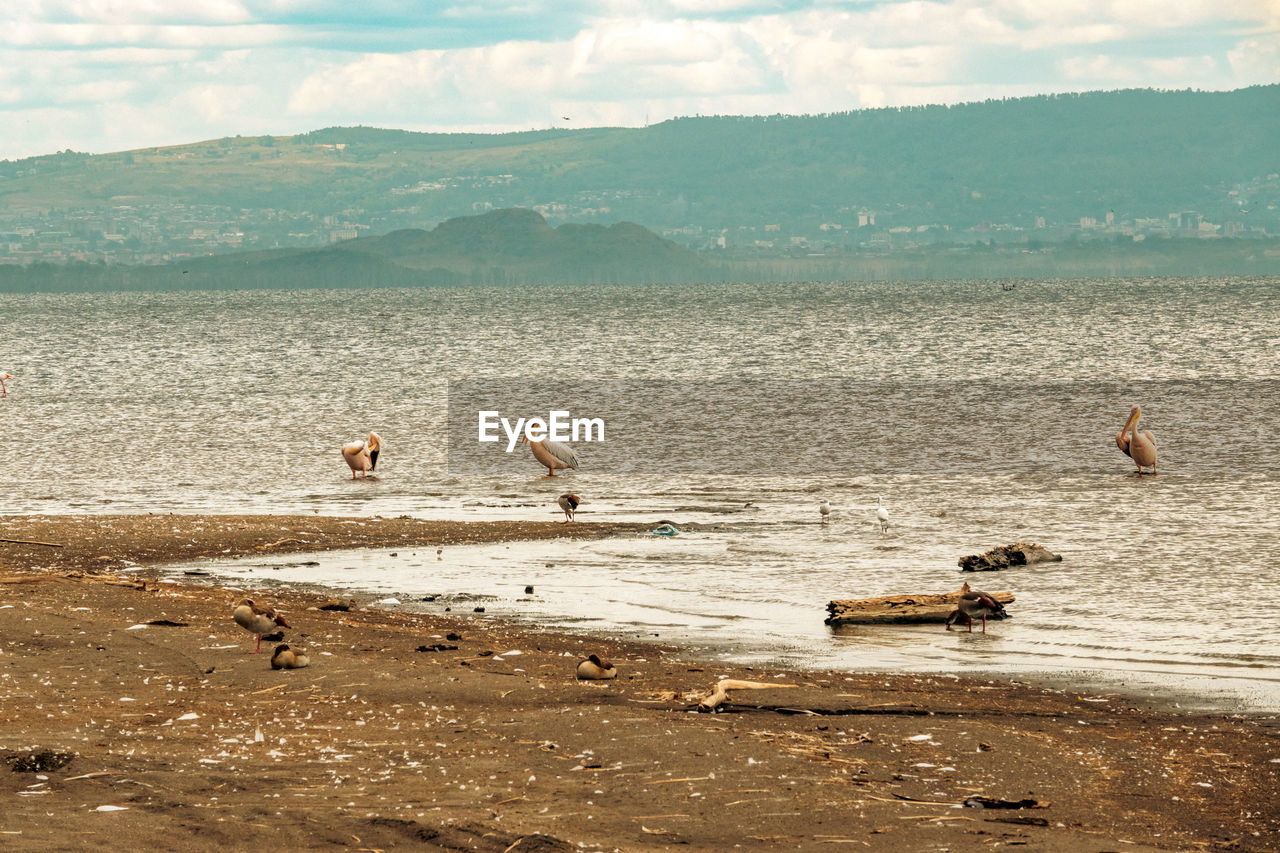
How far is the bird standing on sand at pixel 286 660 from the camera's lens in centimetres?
1167

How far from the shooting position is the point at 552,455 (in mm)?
29859

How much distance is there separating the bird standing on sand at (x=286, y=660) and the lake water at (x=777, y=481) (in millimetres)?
3862

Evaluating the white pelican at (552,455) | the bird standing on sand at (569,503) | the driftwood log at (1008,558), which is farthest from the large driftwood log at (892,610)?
the white pelican at (552,455)

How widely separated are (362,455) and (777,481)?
28.7 ft

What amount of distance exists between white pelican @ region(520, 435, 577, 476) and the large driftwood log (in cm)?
1480

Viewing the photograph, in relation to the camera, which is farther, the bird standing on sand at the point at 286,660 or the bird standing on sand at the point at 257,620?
the bird standing on sand at the point at 257,620

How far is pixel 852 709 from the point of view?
10883mm

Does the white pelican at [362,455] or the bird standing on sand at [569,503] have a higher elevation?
the white pelican at [362,455]

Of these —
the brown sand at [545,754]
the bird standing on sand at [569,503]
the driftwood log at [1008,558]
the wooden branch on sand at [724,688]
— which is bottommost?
the brown sand at [545,754]

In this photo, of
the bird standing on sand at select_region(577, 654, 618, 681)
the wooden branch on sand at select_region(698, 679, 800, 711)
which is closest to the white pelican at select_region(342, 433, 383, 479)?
the bird standing on sand at select_region(577, 654, 618, 681)

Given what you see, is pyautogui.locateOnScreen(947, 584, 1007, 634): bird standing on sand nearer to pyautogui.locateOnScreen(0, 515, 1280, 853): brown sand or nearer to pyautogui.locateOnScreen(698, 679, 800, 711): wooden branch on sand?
pyautogui.locateOnScreen(0, 515, 1280, 853): brown sand

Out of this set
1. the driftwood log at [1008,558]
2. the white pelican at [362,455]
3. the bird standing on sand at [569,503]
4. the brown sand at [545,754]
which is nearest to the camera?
the brown sand at [545,754]

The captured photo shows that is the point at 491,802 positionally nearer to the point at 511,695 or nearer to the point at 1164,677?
the point at 511,695

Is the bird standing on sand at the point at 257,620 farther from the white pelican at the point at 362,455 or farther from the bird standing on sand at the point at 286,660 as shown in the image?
the white pelican at the point at 362,455
